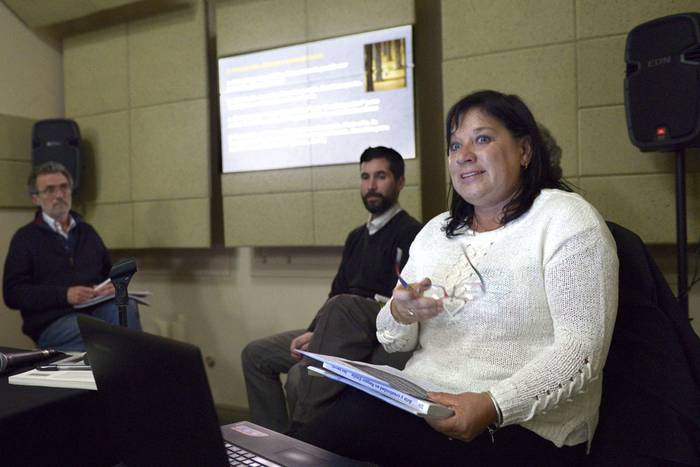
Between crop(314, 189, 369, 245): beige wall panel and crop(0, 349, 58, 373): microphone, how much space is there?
1716 millimetres

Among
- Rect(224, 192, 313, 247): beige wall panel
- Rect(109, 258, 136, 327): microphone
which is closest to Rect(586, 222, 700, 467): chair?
Rect(109, 258, 136, 327): microphone

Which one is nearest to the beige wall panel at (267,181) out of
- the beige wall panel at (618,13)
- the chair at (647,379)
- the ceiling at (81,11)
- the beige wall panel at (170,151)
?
the beige wall panel at (170,151)

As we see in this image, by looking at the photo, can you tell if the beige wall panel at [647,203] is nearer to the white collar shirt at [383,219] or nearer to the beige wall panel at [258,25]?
the white collar shirt at [383,219]

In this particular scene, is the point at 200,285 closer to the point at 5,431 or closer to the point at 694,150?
the point at 5,431

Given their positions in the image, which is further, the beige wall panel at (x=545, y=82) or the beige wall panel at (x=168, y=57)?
the beige wall panel at (x=168, y=57)

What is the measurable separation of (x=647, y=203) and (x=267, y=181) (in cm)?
202

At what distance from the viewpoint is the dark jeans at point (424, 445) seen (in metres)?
1.13

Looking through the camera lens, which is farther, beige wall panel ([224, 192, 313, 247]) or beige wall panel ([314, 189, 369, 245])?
beige wall panel ([224, 192, 313, 247])

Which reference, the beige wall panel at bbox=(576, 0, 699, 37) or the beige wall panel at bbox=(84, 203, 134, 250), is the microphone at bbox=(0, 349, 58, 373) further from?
the beige wall panel at bbox=(576, 0, 699, 37)

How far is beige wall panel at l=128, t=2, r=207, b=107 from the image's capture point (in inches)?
142

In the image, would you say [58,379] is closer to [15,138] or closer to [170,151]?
[170,151]

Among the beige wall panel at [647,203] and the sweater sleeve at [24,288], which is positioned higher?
the beige wall panel at [647,203]

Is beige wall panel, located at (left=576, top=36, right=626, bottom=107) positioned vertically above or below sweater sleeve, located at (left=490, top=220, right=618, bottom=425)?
above

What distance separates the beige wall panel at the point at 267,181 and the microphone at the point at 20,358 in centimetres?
182
